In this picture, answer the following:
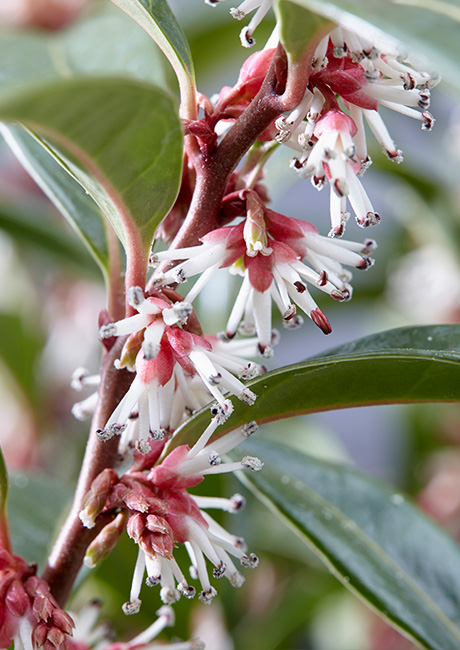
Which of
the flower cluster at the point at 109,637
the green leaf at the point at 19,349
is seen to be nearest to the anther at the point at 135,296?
the flower cluster at the point at 109,637

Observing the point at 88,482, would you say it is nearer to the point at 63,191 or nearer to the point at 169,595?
the point at 169,595

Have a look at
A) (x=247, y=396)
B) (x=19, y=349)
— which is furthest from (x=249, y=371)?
(x=19, y=349)

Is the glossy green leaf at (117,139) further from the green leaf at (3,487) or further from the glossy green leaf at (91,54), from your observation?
the glossy green leaf at (91,54)

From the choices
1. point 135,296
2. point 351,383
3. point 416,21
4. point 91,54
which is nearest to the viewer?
point 416,21

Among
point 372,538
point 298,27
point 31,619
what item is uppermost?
point 298,27

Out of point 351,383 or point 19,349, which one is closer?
point 351,383
